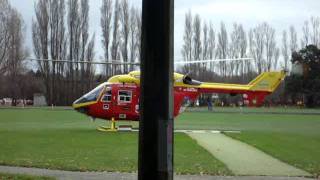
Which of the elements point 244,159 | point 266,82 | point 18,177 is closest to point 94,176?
point 18,177

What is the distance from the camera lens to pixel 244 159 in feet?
57.2

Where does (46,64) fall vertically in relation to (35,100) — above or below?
above

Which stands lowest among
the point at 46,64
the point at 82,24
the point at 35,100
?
the point at 35,100

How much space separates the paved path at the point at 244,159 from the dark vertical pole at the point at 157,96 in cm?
→ 805

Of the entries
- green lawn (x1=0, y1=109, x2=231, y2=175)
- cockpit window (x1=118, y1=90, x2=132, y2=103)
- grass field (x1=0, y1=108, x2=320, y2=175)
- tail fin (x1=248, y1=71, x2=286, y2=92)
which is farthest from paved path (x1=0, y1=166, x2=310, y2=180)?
tail fin (x1=248, y1=71, x2=286, y2=92)

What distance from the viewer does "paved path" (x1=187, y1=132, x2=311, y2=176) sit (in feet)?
47.7

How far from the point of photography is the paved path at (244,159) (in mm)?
14531

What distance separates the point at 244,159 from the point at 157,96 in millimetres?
11574

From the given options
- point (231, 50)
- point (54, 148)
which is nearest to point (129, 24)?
point (231, 50)

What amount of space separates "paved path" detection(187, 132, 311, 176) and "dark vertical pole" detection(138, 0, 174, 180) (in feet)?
26.4

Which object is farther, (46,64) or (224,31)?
(224,31)

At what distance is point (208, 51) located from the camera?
371 feet

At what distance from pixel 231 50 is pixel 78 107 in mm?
84924

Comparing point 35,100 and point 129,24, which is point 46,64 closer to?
point 35,100
